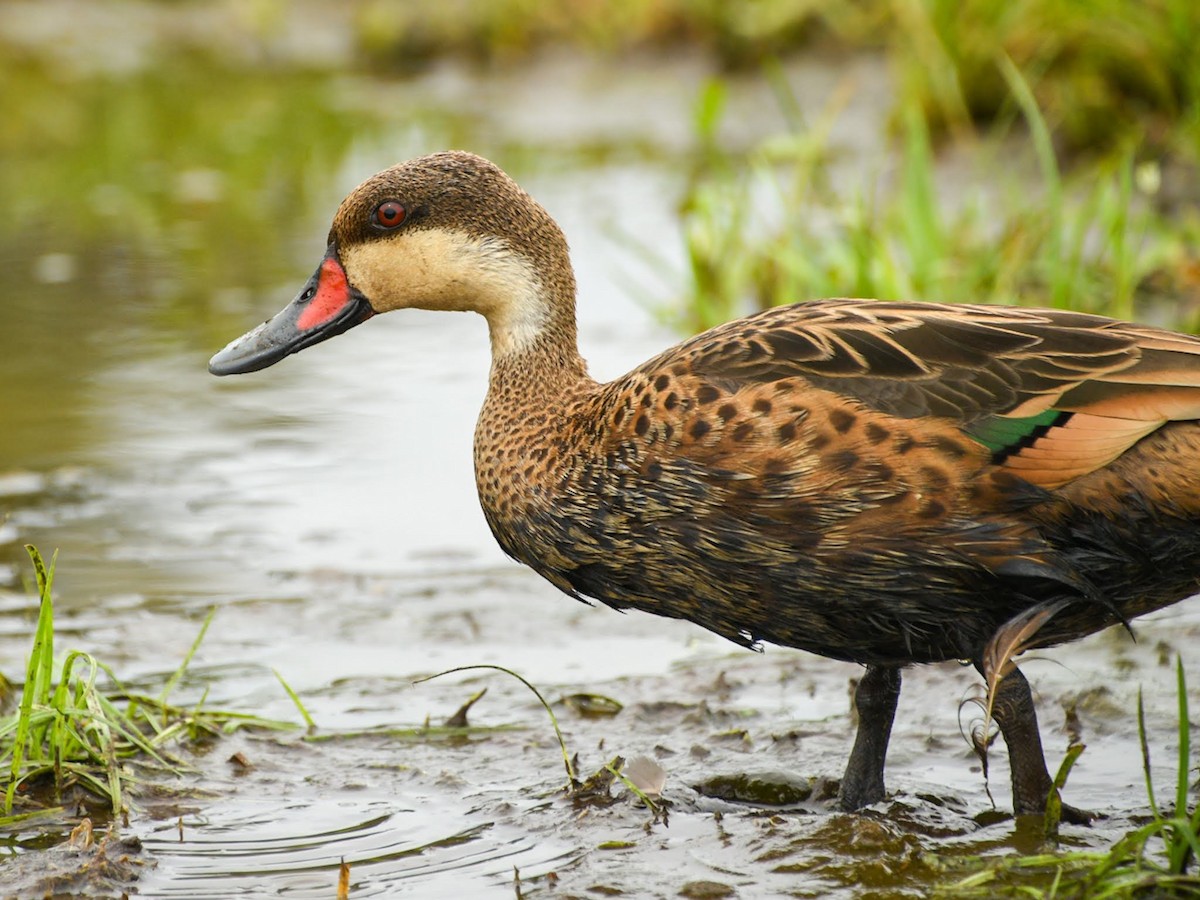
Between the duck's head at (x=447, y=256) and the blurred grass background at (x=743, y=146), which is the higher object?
the blurred grass background at (x=743, y=146)

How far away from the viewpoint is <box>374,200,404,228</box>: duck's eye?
433cm

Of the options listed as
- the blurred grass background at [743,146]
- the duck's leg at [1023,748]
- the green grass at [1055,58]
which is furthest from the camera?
the green grass at [1055,58]

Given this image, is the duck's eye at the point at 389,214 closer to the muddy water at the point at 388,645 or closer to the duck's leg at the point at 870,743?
the muddy water at the point at 388,645

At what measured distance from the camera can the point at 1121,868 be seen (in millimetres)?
3432

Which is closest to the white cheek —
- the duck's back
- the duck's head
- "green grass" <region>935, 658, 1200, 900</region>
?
the duck's head

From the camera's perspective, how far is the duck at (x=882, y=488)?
137 inches

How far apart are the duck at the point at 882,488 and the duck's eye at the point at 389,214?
64 centimetres

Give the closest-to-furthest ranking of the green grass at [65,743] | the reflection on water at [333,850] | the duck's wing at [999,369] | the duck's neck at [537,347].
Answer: the duck's wing at [999,369] < the reflection on water at [333,850] < the green grass at [65,743] < the duck's neck at [537,347]

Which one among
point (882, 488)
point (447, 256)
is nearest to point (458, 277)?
point (447, 256)

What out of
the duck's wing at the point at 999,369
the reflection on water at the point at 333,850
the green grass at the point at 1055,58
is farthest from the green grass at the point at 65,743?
the green grass at the point at 1055,58

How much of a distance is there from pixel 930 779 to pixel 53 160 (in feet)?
33.9

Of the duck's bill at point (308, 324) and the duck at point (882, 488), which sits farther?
the duck's bill at point (308, 324)

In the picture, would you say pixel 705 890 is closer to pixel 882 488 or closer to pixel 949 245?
pixel 882 488

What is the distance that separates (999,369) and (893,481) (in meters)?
0.35
